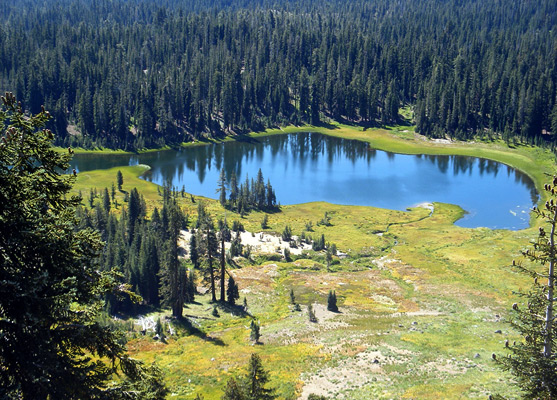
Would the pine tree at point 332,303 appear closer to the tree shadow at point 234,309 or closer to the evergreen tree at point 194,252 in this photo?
the tree shadow at point 234,309

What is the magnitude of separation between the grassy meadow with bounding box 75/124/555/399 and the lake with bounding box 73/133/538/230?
415 inches

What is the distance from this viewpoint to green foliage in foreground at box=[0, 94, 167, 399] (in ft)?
37.8

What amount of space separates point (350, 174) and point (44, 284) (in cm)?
12859

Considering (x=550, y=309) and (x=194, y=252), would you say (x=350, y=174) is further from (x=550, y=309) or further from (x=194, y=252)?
(x=550, y=309)

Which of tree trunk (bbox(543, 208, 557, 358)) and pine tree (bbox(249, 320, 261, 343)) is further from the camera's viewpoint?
pine tree (bbox(249, 320, 261, 343))

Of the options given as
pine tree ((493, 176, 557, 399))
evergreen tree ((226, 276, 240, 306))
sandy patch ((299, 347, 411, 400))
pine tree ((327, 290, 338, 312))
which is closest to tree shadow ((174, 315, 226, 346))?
evergreen tree ((226, 276, 240, 306))

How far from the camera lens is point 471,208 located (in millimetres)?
109125

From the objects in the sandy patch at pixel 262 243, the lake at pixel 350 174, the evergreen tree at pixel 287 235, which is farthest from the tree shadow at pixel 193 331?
the lake at pixel 350 174

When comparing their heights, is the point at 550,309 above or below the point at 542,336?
above

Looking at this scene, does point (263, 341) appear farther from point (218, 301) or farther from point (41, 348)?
point (41, 348)

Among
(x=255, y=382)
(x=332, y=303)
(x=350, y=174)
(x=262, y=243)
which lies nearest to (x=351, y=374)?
(x=255, y=382)

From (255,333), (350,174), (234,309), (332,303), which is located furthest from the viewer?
(350,174)

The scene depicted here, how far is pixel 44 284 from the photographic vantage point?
11539 millimetres

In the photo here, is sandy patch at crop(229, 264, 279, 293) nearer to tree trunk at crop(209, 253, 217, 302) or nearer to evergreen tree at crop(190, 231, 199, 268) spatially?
tree trunk at crop(209, 253, 217, 302)
